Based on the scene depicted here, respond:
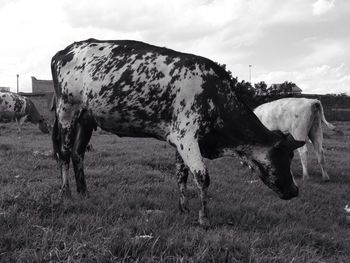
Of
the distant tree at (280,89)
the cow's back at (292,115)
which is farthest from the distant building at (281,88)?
the cow's back at (292,115)

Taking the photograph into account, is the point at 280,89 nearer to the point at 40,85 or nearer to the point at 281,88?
the point at 281,88

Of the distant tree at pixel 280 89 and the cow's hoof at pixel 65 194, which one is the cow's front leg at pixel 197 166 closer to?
the cow's hoof at pixel 65 194

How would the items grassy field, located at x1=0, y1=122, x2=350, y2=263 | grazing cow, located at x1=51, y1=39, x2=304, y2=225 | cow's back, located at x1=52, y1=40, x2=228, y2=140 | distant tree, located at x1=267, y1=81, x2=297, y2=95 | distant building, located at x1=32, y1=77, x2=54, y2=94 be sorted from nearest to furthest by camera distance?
grassy field, located at x1=0, y1=122, x2=350, y2=263 → grazing cow, located at x1=51, y1=39, x2=304, y2=225 → cow's back, located at x1=52, y1=40, x2=228, y2=140 → distant tree, located at x1=267, y1=81, x2=297, y2=95 → distant building, located at x1=32, y1=77, x2=54, y2=94

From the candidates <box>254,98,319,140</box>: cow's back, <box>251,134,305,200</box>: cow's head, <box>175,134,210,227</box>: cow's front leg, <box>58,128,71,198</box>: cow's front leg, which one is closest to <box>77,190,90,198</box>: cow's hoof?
<box>58,128,71,198</box>: cow's front leg

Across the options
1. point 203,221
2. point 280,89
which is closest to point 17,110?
point 280,89

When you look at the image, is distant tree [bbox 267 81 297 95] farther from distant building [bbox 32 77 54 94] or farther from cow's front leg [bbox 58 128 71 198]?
distant building [bbox 32 77 54 94]

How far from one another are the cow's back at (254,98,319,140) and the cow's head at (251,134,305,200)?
14.3 feet

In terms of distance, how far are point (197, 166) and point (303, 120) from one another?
17.5 feet

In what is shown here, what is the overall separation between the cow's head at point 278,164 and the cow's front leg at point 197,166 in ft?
2.60

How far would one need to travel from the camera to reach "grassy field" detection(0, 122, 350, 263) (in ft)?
10.9

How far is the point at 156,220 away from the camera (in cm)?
434

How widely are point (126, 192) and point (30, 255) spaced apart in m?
2.92

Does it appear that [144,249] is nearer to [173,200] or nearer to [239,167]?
[173,200]

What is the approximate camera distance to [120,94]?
16.8 feet
